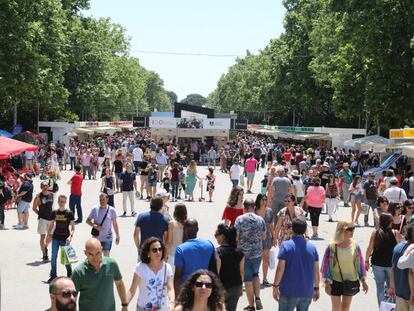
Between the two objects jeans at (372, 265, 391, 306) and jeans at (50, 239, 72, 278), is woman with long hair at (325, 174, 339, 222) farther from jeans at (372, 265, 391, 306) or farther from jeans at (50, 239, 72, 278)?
jeans at (372, 265, 391, 306)

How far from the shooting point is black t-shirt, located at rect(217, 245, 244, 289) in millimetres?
7465

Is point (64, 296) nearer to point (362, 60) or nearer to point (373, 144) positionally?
point (373, 144)

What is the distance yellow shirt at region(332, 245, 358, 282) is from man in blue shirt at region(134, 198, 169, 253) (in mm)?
2313

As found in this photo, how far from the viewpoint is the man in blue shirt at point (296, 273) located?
7367 millimetres

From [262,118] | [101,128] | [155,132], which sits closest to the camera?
[155,132]

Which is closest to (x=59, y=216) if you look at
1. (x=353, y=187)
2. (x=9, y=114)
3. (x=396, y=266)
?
(x=396, y=266)

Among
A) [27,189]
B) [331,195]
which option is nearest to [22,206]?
[27,189]

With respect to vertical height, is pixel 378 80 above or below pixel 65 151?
above

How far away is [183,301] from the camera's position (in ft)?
16.7

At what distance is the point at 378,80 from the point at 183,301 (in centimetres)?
2780

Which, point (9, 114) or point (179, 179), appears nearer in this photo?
point (179, 179)

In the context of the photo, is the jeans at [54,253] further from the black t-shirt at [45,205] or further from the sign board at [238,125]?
the sign board at [238,125]

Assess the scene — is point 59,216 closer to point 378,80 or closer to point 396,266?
point 396,266

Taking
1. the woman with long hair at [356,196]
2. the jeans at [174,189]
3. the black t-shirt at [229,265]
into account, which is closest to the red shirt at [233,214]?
the black t-shirt at [229,265]
